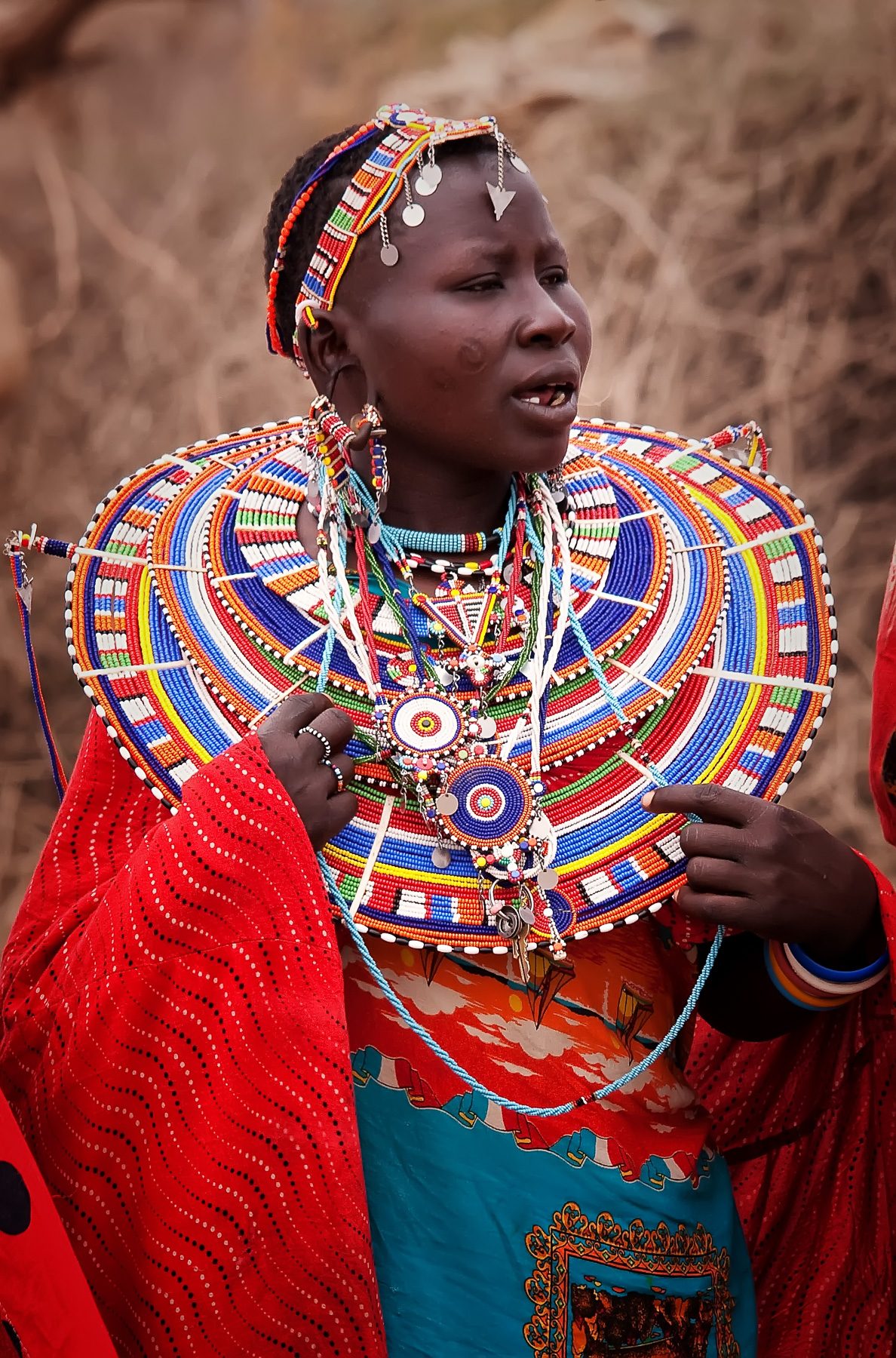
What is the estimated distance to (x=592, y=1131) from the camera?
1549 mm

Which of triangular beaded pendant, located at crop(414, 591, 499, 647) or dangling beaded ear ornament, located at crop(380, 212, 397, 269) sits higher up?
dangling beaded ear ornament, located at crop(380, 212, 397, 269)

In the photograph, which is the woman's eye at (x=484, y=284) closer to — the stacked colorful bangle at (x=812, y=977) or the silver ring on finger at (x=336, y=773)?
the silver ring on finger at (x=336, y=773)

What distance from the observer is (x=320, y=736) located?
1503 millimetres

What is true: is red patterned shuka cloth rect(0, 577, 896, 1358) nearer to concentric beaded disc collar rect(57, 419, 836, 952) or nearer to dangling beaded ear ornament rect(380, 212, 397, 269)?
concentric beaded disc collar rect(57, 419, 836, 952)

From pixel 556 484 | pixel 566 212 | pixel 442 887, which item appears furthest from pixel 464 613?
pixel 566 212

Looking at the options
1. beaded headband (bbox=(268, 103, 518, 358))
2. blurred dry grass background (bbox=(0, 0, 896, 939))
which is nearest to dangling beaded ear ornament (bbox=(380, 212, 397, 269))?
beaded headband (bbox=(268, 103, 518, 358))

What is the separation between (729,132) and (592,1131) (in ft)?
8.89

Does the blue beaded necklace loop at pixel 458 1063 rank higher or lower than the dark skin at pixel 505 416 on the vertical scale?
lower

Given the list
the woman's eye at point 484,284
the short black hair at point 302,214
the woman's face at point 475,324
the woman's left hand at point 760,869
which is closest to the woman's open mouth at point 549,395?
the woman's face at point 475,324

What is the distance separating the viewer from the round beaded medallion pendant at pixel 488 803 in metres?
1.52

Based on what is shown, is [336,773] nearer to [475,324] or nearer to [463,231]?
[475,324]

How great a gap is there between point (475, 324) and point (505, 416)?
0.10 metres

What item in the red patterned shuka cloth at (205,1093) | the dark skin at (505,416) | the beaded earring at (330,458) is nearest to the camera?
the red patterned shuka cloth at (205,1093)

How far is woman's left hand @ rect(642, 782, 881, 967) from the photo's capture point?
4.76 feet
